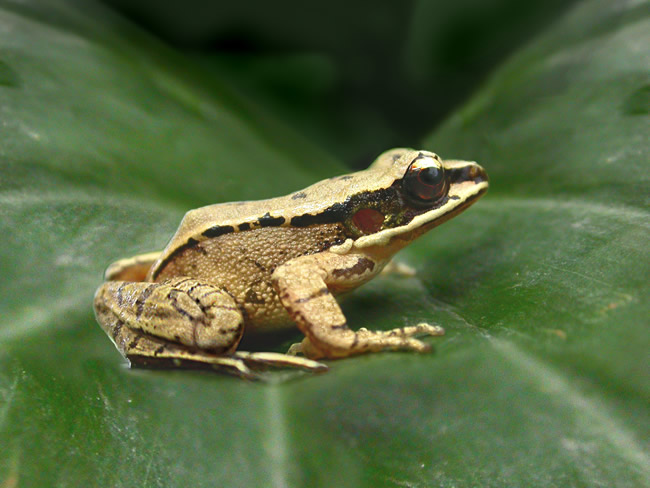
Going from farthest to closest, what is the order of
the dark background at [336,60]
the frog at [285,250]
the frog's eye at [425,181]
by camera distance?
the dark background at [336,60] → the frog's eye at [425,181] → the frog at [285,250]

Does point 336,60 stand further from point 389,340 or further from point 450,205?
point 389,340

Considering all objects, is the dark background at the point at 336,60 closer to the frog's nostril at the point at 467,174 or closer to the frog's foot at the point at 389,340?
the frog's nostril at the point at 467,174

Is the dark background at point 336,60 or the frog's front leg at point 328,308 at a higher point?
the dark background at point 336,60

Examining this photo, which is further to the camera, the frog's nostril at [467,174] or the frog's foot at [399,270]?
the frog's foot at [399,270]

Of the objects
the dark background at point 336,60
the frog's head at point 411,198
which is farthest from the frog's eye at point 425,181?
the dark background at point 336,60

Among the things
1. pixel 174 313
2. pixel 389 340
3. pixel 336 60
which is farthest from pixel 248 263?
pixel 336 60

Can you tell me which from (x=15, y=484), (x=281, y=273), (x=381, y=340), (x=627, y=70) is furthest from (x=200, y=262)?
(x=627, y=70)

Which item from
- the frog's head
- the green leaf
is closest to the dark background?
the green leaf
